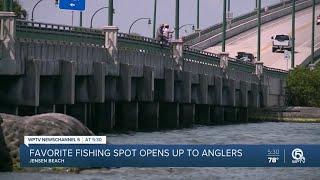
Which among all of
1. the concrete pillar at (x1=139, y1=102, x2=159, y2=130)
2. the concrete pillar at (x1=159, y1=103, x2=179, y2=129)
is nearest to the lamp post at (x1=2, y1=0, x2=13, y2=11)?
the concrete pillar at (x1=139, y1=102, x2=159, y2=130)

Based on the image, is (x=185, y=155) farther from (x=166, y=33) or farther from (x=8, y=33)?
(x=166, y=33)

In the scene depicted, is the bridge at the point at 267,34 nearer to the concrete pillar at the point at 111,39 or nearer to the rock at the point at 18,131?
the concrete pillar at the point at 111,39

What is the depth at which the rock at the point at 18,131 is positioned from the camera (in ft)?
94.6

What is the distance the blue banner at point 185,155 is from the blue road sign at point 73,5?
1350 inches

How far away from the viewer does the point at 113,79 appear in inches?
2270

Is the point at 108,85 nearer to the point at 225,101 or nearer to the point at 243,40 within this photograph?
the point at 225,101

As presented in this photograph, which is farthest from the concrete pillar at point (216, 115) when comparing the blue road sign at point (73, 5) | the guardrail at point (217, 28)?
the guardrail at point (217, 28)

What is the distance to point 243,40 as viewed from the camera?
152m

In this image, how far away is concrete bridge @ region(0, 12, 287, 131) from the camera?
43500 millimetres

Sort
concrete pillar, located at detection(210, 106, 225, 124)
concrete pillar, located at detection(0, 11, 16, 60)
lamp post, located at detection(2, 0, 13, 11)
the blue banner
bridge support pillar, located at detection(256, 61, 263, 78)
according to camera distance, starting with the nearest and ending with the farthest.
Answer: the blue banner < concrete pillar, located at detection(0, 11, 16, 60) < lamp post, located at detection(2, 0, 13, 11) < concrete pillar, located at detection(210, 106, 225, 124) < bridge support pillar, located at detection(256, 61, 263, 78)

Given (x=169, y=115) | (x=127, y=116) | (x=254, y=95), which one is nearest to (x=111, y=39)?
(x=127, y=116)

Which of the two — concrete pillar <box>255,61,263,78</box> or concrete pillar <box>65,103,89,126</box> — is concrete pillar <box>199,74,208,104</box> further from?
concrete pillar <box>65,103,89,126</box>

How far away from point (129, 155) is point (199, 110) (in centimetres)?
5745

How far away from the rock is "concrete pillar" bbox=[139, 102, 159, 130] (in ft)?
114
